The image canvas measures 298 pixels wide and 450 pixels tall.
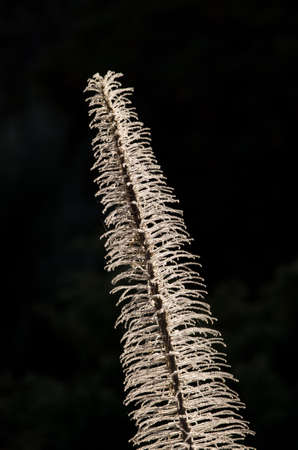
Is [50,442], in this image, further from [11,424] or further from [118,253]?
[118,253]

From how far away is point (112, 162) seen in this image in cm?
148

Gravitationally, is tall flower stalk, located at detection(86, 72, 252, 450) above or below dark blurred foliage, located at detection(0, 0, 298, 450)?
below

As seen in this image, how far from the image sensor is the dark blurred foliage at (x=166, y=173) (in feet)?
26.4

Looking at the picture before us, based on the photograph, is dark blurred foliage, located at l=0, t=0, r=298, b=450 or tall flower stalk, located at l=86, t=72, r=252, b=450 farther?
dark blurred foliage, located at l=0, t=0, r=298, b=450

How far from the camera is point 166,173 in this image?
12.0 m

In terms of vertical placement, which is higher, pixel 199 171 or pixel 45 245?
pixel 199 171

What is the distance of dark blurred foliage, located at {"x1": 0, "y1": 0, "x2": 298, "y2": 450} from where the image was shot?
8039 mm

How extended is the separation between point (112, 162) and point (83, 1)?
49.5 feet

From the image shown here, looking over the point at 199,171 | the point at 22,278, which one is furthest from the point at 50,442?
the point at 199,171

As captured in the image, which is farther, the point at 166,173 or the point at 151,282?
the point at 166,173

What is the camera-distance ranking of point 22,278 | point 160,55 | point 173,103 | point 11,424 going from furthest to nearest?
point 160,55
point 173,103
point 22,278
point 11,424

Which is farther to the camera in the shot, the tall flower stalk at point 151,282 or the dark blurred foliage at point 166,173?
the dark blurred foliage at point 166,173

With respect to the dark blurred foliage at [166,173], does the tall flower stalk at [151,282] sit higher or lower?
lower

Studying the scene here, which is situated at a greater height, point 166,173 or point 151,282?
point 166,173
